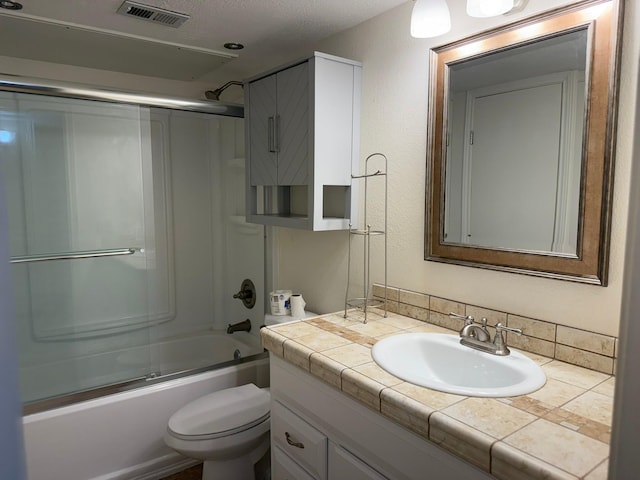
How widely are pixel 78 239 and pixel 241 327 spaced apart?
3.57 feet

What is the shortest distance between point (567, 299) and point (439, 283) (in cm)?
47

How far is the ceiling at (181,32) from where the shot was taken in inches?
71.9

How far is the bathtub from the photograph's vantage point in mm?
1885

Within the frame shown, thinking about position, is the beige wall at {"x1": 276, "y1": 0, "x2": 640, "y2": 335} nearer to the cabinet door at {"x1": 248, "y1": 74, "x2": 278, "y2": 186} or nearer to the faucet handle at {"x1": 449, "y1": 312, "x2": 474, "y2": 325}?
the faucet handle at {"x1": 449, "y1": 312, "x2": 474, "y2": 325}

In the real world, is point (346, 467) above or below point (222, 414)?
above

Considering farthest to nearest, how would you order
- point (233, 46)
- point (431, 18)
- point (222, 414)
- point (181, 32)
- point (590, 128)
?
point (233, 46)
point (181, 32)
point (222, 414)
point (431, 18)
point (590, 128)

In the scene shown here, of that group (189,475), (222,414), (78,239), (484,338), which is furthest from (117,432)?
(484,338)

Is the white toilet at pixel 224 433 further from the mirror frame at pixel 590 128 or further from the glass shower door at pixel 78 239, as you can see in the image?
the mirror frame at pixel 590 128

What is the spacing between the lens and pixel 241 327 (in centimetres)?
283

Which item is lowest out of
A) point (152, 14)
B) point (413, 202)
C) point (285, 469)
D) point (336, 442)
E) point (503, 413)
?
point (285, 469)

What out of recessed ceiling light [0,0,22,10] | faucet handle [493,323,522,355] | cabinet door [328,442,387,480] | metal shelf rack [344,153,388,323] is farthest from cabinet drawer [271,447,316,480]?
recessed ceiling light [0,0,22,10]

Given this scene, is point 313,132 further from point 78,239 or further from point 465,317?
point 78,239

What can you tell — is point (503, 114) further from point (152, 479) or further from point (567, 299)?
point (152, 479)

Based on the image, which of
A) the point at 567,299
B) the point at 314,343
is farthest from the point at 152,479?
the point at 567,299
